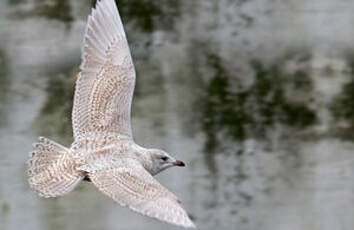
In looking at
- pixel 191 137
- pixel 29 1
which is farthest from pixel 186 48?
pixel 29 1

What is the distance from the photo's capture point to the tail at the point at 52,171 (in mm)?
2416

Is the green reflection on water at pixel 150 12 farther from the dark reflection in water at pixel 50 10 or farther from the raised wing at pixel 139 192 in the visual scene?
the raised wing at pixel 139 192

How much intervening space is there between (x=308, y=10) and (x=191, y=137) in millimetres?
650

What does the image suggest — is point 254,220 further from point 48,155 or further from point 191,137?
point 48,155

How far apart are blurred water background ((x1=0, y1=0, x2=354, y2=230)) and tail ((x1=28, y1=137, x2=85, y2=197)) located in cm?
88

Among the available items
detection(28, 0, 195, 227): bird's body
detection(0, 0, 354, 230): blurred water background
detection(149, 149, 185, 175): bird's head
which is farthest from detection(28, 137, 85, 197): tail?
detection(0, 0, 354, 230): blurred water background

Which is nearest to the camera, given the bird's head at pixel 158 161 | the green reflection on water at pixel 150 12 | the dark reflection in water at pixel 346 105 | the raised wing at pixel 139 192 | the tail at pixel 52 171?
the raised wing at pixel 139 192

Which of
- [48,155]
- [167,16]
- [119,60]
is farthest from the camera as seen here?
[167,16]

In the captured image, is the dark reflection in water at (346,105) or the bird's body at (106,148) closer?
the bird's body at (106,148)

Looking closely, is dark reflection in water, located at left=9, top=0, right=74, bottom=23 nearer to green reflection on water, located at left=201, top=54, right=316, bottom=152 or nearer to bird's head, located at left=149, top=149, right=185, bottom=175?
A: green reflection on water, located at left=201, top=54, right=316, bottom=152

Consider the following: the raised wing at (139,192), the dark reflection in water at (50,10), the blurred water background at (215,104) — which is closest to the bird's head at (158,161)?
the raised wing at (139,192)

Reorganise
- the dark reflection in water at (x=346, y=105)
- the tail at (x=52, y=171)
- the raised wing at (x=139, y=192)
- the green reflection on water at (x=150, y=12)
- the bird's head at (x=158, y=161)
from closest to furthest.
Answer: the raised wing at (x=139, y=192) < the tail at (x=52, y=171) < the bird's head at (x=158, y=161) < the green reflection on water at (x=150, y=12) < the dark reflection in water at (x=346, y=105)

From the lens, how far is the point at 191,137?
3.47 m

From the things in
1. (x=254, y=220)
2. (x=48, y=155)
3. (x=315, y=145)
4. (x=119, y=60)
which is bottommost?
(x=254, y=220)
